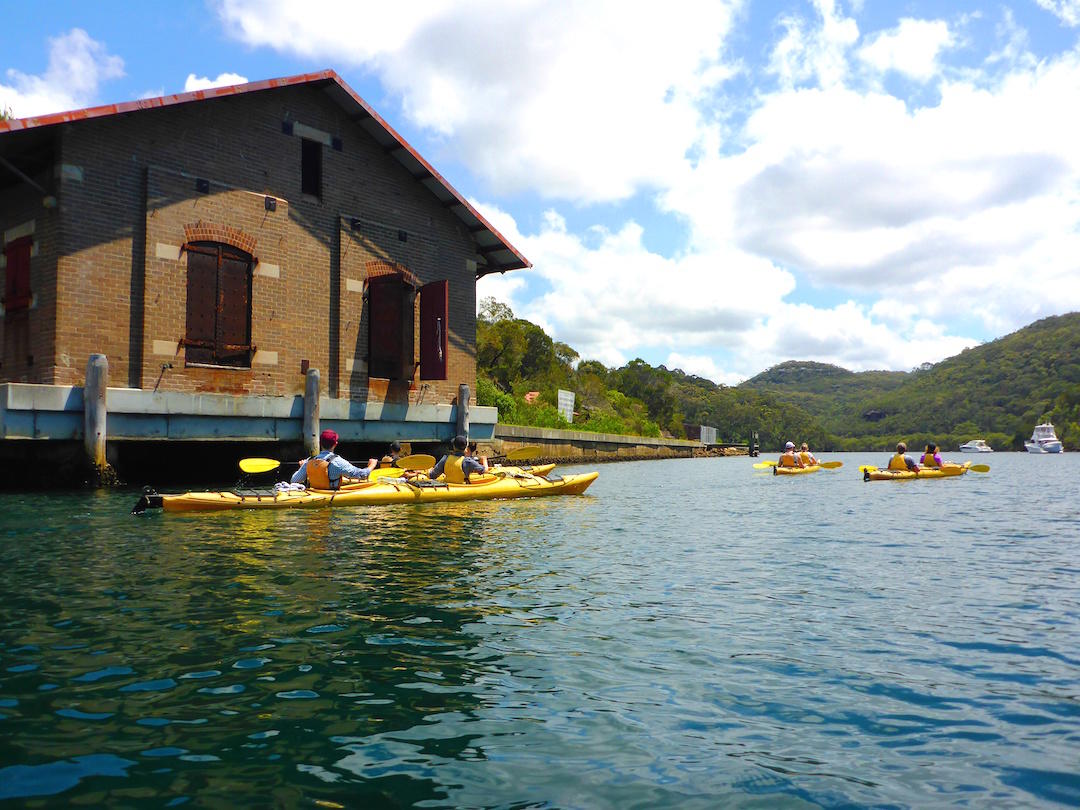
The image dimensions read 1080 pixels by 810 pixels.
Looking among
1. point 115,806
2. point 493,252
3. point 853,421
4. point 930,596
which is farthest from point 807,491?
point 853,421

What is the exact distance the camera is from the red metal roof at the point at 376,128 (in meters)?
14.4

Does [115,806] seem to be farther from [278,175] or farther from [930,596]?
[278,175]

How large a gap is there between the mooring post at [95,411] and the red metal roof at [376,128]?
13.9 ft

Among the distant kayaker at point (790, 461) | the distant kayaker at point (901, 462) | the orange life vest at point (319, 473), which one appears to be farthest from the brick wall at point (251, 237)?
the distant kayaker at point (901, 462)

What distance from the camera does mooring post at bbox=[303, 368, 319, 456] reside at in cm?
1698

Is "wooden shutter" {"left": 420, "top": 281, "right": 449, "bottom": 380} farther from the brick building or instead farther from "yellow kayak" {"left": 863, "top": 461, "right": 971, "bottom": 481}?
"yellow kayak" {"left": 863, "top": 461, "right": 971, "bottom": 481}

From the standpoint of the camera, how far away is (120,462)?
52.7 feet

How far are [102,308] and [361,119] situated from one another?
7889 mm

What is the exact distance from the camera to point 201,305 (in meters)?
16.4

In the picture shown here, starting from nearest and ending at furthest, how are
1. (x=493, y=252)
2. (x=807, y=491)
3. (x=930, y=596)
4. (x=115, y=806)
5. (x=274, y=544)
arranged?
1. (x=115, y=806)
2. (x=930, y=596)
3. (x=274, y=544)
4. (x=807, y=491)
5. (x=493, y=252)

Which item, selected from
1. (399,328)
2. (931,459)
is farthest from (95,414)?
(931,459)

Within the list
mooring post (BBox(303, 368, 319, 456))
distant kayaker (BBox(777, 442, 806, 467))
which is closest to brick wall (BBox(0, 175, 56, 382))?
mooring post (BBox(303, 368, 319, 456))

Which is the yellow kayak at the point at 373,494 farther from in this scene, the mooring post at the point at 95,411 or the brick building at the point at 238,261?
the brick building at the point at 238,261

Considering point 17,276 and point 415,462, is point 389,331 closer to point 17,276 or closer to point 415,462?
point 415,462
